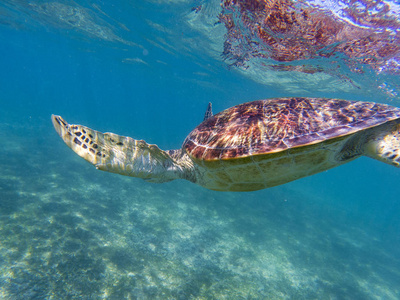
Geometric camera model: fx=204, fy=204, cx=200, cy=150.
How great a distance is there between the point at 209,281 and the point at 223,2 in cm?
1177

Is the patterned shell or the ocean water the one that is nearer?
the patterned shell

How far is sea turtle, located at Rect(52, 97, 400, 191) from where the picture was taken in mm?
2980

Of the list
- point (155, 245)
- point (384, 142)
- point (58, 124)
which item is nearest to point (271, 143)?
point (384, 142)

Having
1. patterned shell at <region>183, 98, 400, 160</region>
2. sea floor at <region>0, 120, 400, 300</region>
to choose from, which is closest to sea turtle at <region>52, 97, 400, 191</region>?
patterned shell at <region>183, 98, 400, 160</region>

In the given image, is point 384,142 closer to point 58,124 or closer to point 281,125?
point 281,125

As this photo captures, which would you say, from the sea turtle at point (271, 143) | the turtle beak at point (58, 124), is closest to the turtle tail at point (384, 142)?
the sea turtle at point (271, 143)

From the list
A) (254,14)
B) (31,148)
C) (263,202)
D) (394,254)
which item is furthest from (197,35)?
(394,254)

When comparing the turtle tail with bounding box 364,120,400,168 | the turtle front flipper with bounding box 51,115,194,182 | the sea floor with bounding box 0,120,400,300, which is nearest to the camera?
the turtle tail with bounding box 364,120,400,168

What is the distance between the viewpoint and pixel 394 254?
14617 mm

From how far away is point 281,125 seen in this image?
329 cm

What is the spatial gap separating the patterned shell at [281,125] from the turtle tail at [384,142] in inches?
8.9

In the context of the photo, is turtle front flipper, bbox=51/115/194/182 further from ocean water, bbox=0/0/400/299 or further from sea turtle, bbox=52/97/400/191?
ocean water, bbox=0/0/400/299

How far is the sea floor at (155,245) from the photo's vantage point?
17.9 feet

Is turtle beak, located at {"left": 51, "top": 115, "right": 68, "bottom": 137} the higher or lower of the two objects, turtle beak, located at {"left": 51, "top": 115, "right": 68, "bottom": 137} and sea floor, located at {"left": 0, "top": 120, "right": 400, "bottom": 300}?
the higher
